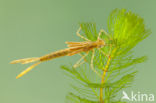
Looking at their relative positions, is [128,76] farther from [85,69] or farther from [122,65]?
[85,69]

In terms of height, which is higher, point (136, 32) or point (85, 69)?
point (136, 32)

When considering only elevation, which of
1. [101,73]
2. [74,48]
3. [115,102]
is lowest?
[115,102]

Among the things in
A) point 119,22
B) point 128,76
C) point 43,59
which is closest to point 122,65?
point 128,76

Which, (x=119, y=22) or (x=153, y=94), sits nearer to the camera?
(x=119, y=22)

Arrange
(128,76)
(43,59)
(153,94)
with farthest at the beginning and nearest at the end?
(153,94)
(43,59)
(128,76)

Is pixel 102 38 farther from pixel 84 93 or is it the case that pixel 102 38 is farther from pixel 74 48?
pixel 84 93

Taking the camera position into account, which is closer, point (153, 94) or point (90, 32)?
point (90, 32)

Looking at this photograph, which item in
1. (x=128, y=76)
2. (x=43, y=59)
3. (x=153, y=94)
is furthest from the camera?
(x=153, y=94)

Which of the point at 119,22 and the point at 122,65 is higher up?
the point at 119,22

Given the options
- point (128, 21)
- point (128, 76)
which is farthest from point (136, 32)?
point (128, 76)
